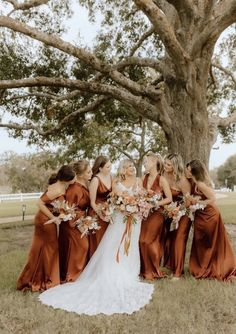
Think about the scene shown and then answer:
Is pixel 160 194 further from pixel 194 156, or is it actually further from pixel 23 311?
pixel 194 156

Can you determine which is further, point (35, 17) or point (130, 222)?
point (35, 17)

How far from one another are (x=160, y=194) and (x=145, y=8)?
3902 millimetres

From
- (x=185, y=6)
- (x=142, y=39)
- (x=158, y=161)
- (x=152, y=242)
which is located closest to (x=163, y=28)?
(x=185, y=6)

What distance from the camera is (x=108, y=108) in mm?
17234

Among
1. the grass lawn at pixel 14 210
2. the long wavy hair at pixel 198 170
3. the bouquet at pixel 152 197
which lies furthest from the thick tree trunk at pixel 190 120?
the grass lawn at pixel 14 210

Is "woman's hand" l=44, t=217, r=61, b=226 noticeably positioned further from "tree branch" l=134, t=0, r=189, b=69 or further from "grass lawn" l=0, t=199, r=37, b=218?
"grass lawn" l=0, t=199, r=37, b=218

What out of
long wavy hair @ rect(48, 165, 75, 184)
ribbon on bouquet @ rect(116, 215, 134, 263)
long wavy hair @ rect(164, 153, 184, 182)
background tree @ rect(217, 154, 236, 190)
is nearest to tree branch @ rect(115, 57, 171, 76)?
long wavy hair @ rect(164, 153, 184, 182)

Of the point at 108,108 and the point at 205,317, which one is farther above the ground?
the point at 108,108

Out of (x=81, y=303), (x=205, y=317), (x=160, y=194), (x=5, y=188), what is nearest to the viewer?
(x=205, y=317)

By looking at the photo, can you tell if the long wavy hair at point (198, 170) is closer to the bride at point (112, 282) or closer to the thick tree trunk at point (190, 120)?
the bride at point (112, 282)

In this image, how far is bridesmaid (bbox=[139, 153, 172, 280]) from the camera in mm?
8047

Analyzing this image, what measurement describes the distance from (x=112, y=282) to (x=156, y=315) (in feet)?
4.21

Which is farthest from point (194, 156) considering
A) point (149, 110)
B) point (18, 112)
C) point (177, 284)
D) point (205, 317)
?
point (18, 112)

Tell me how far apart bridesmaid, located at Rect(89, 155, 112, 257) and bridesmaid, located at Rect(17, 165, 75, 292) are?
0.45 meters
